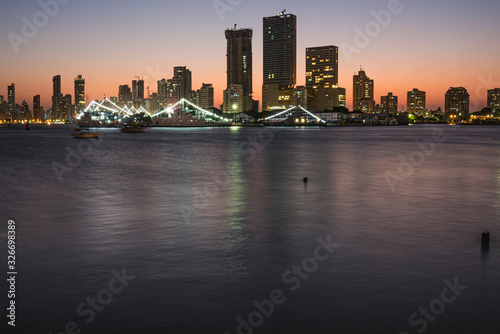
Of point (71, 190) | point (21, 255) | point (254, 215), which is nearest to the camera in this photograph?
point (21, 255)

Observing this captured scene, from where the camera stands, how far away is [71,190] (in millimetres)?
25031

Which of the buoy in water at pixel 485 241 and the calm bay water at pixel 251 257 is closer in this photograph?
the calm bay water at pixel 251 257

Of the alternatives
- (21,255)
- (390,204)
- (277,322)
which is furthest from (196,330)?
(390,204)

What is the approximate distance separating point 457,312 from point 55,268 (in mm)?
8634

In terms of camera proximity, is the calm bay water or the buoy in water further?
the buoy in water

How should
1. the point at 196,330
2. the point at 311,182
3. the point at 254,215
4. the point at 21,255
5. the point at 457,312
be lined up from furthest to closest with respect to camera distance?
1. the point at 311,182
2. the point at 254,215
3. the point at 21,255
4. the point at 457,312
5. the point at 196,330

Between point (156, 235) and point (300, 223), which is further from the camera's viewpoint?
point (300, 223)

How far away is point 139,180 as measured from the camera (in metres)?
30.8

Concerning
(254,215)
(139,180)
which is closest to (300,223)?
(254,215)

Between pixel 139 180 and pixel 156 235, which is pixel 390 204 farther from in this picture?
pixel 139 180

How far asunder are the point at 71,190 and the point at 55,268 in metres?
15.2

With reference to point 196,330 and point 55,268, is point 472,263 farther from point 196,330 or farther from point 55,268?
point 55,268

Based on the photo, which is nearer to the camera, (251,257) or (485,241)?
(251,257)

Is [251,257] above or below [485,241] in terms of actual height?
below
